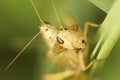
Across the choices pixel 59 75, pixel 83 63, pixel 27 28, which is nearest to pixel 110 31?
pixel 83 63

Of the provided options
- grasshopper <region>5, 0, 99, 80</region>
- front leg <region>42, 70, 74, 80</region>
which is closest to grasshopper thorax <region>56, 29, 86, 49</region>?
grasshopper <region>5, 0, 99, 80</region>

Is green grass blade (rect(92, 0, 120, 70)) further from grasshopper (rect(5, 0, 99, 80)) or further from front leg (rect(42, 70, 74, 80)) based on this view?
front leg (rect(42, 70, 74, 80))

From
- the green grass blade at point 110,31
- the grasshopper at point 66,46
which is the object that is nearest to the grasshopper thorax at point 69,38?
the grasshopper at point 66,46

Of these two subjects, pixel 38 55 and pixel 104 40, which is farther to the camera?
pixel 38 55

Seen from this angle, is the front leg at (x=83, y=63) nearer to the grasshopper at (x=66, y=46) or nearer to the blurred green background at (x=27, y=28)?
the grasshopper at (x=66, y=46)

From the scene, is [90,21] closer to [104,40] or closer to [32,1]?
[32,1]

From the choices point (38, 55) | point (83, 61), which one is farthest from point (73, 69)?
point (38, 55)
